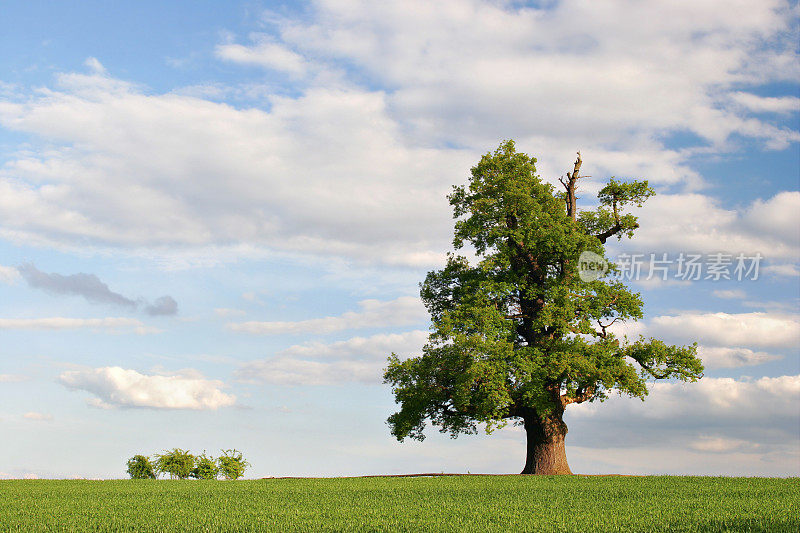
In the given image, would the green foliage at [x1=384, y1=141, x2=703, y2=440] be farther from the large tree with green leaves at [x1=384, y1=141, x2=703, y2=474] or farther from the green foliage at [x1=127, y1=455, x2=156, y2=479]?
the green foliage at [x1=127, y1=455, x2=156, y2=479]

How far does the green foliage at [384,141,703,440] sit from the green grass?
15.0 ft

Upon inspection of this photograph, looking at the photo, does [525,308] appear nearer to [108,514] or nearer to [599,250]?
[599,250]

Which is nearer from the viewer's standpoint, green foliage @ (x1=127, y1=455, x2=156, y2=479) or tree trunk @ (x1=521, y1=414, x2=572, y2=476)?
tree trunk @ (x1=521, y1=414, x2=572, y2=476)

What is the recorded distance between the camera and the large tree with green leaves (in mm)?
27250

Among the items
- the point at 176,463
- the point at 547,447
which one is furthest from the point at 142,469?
the point at 547,447

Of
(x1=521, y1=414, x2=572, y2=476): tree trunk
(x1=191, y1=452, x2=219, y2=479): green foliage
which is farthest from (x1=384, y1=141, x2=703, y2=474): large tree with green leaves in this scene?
(x1=191, y1=452, x2=219, y2=479): green foliage

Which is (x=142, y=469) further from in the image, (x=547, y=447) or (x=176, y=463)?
(x=547, y=447)

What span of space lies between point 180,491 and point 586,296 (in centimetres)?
1824

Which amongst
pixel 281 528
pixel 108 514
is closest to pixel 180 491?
pixel 108 514

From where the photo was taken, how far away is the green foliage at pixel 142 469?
1267 inches

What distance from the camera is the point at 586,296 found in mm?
29578

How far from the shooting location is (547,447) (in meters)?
29.0

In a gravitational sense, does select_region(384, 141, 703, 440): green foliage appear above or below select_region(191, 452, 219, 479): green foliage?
above

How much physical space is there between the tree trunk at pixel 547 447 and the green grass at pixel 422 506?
4615mm
